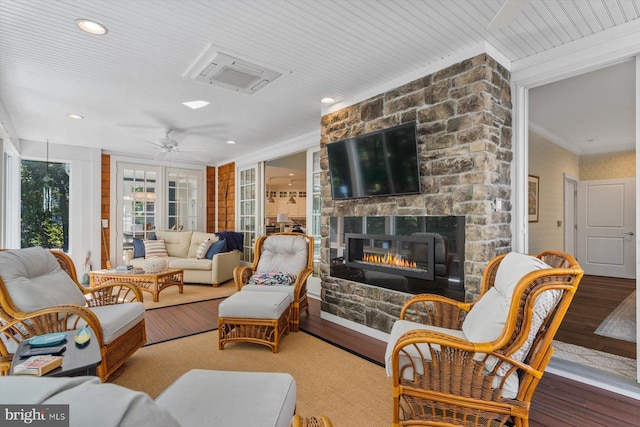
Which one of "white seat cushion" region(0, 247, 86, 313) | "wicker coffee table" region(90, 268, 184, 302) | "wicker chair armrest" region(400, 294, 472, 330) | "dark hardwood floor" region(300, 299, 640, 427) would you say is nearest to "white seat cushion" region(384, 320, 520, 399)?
"wicker chair armrest" region(400, 294, 472, 330)

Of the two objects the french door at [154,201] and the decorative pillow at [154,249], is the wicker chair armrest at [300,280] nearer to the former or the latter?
the decorative pillow at [154,249]

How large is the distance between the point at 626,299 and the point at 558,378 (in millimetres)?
3412

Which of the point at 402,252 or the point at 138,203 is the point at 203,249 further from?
the point at 402,252

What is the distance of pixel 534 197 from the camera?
5125mm

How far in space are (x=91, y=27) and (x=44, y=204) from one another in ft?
16.7

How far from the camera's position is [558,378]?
2.41 meters

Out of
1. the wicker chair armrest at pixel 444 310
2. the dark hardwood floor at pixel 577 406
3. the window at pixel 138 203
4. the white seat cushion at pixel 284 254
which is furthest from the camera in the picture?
the window at pixel 138 203

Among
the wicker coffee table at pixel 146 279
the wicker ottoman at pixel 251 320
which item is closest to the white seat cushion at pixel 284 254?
the wicker ottoman at pixel 251 320

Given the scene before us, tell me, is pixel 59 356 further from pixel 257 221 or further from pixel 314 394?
pixel 257 221

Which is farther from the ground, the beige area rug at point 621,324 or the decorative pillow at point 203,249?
the decorative pillow at point 203,249

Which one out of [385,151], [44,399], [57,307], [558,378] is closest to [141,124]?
[57,307]

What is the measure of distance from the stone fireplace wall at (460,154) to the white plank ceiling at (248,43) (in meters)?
0.22

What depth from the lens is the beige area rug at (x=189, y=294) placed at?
4.45m

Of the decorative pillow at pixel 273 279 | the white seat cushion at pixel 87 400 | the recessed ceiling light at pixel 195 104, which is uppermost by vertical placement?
the recessed ceiling light at pixel 195 104
